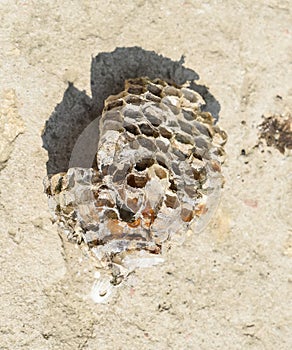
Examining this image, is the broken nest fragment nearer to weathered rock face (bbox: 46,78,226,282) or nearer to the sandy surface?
the sandy surface

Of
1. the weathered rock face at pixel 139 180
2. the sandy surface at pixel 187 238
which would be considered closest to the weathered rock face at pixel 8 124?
the sandy surface at pixel 187 238

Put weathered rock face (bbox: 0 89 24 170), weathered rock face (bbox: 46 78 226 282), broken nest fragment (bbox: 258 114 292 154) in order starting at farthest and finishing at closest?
1. broken nest fragment (bbox: 258 114 292 154)
2. weathered rock face (bbox: 0 89 24 170)
3. weathered rock face (bbox: 46 78 226 282)

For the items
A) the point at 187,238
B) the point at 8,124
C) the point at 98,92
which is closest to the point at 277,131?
the point at 187,238

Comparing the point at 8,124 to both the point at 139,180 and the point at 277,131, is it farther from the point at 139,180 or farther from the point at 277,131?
the point at 277,131

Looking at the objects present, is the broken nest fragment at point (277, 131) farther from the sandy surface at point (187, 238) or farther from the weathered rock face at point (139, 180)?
the weathered rock face at point (139, 180)

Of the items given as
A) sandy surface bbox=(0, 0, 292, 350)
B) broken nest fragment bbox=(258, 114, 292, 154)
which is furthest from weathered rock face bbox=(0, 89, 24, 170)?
broken nest fragment bbox=(258, 114, 292, 154)

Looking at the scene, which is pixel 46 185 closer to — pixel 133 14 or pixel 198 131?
pixel 198 131
